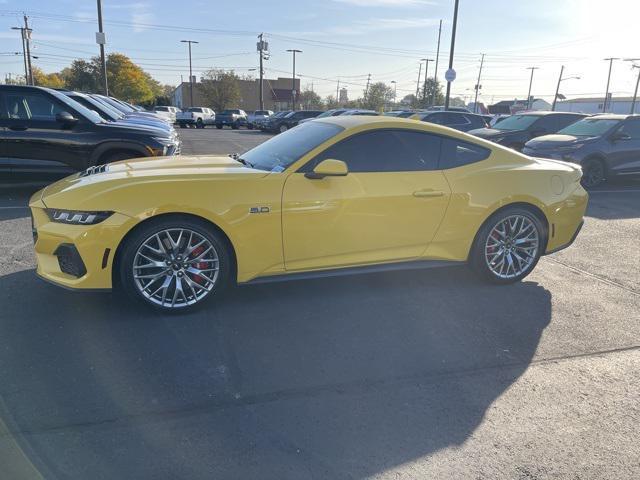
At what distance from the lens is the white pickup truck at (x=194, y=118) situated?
42.6m

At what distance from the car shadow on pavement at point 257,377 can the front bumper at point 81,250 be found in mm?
327

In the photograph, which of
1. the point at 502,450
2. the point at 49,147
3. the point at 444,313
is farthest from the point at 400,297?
the point at 49,147

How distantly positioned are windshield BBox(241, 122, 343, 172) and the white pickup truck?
132ft

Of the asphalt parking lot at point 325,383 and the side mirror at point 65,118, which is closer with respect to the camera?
the asphalt parking lot at point 325,383

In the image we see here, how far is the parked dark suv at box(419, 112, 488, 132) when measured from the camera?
15.7m

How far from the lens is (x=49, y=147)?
7609 mm

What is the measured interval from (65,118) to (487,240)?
636 cm

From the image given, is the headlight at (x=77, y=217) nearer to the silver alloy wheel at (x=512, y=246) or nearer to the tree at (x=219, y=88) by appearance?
the silver alloy wheel at (x=512, y=246)

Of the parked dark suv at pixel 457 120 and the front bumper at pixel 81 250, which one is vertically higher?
the parked dark suv at pixel 457 120

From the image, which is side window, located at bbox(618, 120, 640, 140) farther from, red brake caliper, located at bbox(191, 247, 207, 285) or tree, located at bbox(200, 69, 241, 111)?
tree, located at bbox(200, 69, 241, 111)

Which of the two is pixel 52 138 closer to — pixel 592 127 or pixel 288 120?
pixel 592 127

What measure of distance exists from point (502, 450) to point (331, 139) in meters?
2.65

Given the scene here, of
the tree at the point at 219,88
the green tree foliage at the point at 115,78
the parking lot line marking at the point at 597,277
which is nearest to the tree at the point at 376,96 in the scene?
the tree at the point at 219,88

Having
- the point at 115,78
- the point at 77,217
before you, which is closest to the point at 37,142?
the point at 77,217
